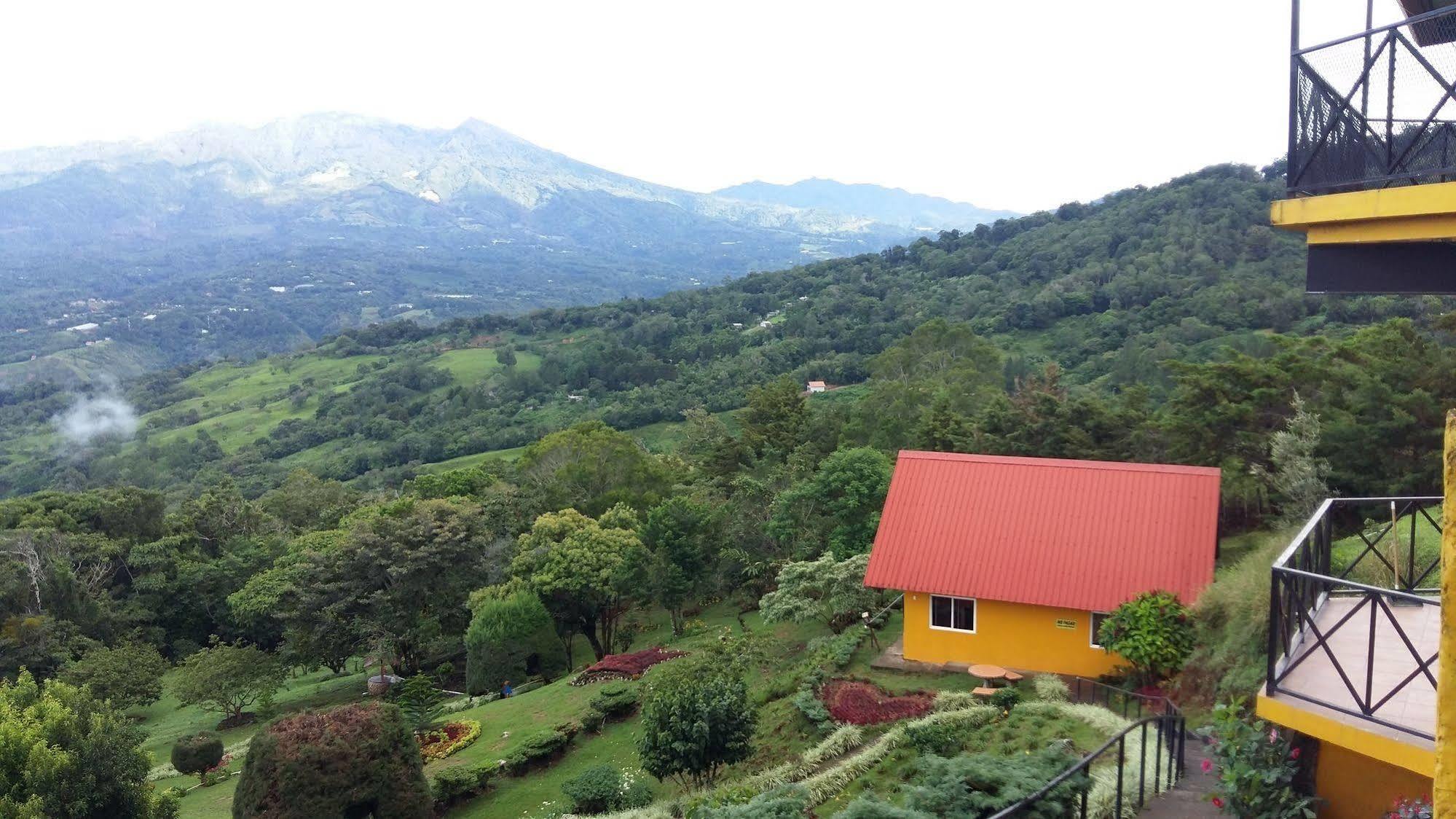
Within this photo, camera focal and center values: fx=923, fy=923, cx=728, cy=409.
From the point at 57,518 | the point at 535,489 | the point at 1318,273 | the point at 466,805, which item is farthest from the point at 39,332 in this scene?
the point at 1318,273

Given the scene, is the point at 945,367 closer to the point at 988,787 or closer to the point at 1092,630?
the point at 1092,630

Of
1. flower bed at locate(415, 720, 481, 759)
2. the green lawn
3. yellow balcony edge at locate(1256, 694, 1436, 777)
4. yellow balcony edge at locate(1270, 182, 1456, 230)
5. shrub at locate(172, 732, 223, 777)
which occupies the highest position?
yellow balcony edge at locate(1270, 182, 1456, 230)

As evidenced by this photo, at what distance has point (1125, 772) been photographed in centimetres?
767

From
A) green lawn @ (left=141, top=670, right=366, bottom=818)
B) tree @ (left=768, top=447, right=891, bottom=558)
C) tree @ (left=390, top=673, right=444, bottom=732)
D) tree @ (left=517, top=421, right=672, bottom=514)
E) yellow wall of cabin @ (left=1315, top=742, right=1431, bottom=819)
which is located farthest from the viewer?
tree @ (left=517, top=421, right=672, bottom=514)

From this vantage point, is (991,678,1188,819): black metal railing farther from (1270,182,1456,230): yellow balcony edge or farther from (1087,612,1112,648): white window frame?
(1087,612,1112,648): white window frame

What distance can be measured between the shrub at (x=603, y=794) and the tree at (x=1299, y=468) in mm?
13007

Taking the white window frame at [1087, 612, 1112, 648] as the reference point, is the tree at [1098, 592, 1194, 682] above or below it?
above

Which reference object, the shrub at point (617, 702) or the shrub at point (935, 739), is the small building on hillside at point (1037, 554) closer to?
the shrub at point (935, 739)

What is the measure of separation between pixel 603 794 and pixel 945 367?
129 ft

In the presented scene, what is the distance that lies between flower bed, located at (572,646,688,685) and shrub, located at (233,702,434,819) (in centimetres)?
699

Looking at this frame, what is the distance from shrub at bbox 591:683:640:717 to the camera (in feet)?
58.3

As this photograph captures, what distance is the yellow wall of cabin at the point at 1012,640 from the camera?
49.1 ft

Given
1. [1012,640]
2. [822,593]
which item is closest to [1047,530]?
[1012,640]

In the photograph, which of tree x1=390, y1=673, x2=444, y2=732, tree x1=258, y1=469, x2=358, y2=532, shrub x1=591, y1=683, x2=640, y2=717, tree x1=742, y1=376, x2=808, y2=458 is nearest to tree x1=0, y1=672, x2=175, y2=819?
tree x1=390, y1=673, x2=444, y2=732
